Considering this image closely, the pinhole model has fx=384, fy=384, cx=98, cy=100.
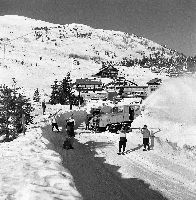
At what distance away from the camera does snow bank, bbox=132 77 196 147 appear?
73.5ft

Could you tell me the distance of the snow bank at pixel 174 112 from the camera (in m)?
22.4

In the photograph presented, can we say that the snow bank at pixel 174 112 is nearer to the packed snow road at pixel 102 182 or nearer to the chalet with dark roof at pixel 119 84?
the packed snow road at pixel 102 182

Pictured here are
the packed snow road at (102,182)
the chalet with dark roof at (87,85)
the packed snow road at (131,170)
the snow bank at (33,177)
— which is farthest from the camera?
the chalet with dark roof at (87,85)

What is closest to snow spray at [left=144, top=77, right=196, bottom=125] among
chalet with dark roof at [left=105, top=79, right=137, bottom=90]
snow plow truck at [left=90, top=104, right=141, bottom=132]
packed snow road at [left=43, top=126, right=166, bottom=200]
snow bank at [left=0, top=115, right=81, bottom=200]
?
snow plow truck at [left=90, top=104, right=141, bottom=132]

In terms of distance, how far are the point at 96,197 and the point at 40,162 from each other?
2.36 m

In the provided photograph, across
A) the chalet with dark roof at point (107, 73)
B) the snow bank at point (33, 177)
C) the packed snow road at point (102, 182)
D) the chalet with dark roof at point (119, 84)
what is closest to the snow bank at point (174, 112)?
the packed snow road at point (102, 182)

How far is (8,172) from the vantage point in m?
12.0

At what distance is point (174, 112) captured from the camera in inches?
1059

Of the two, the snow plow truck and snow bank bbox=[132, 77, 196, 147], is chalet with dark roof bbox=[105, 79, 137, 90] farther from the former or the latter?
snow bank bbox=[132, 77, 196, 147]

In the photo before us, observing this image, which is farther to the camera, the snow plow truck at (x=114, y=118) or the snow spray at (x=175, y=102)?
the snow plow truck at (x=114, y=118)

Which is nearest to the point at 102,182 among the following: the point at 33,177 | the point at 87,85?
the point at 33,177

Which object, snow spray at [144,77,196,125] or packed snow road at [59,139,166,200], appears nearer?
packed snow road at [59,139,166,200]

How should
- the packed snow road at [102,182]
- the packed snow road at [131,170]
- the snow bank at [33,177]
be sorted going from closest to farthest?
1. the snow bank at [33,177]
2. the packed snow road at [102,182]
3. the packed snow road at [131,170]

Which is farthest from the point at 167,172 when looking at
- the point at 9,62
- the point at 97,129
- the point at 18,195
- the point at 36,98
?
the point at 9,62
